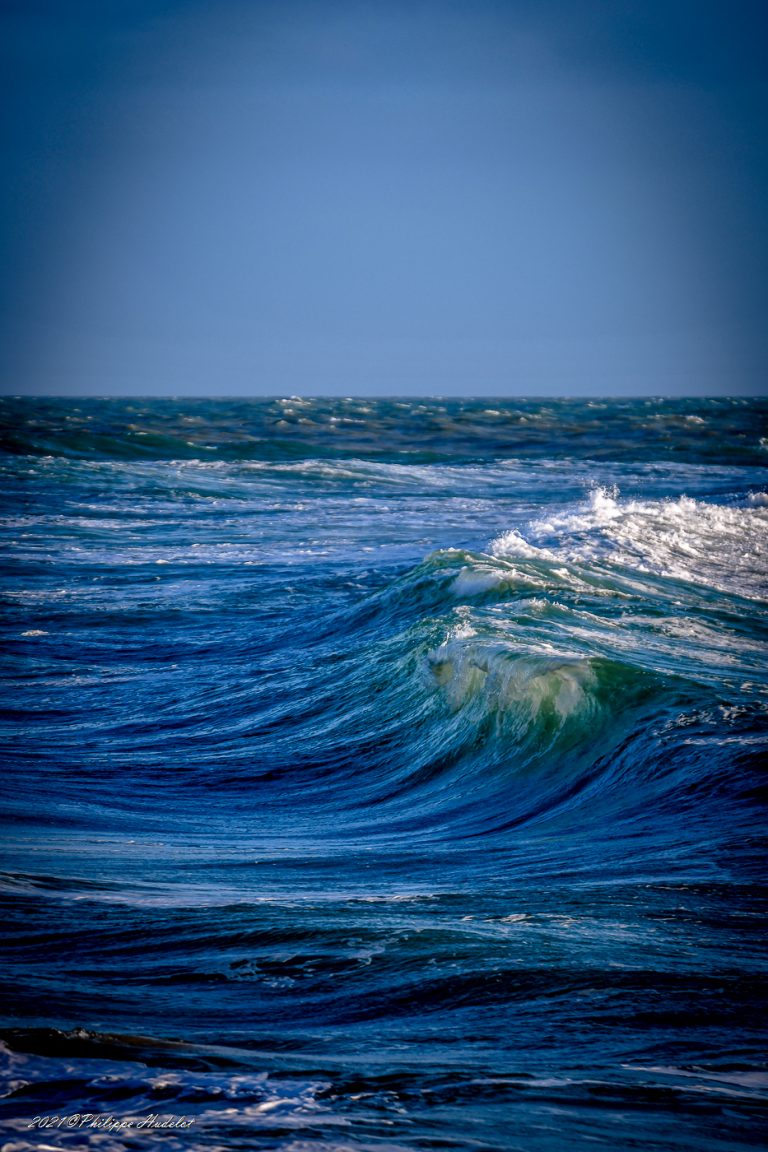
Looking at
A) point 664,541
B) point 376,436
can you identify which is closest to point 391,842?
point 664,541

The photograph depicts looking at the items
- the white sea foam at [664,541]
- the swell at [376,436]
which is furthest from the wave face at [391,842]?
the swell at [376,436]

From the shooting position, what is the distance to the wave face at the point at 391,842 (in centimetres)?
235

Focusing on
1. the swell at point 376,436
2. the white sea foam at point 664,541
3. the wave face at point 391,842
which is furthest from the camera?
the swell at point 376,436

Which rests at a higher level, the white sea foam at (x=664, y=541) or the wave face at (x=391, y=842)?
the white sea foam at (x=664, y=541)

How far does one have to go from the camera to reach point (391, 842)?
5.54 m

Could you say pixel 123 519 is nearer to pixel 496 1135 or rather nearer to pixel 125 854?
pixel 125 854

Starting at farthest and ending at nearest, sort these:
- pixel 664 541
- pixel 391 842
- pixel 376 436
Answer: pixel 376 436
pixel 664 541
pixel 391 842

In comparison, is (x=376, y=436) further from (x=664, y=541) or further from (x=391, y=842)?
(x=391, y=842)

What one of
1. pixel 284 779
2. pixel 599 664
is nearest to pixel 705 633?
pixel 599 664

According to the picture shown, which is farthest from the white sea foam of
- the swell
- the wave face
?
the swell

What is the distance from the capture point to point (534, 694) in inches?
295

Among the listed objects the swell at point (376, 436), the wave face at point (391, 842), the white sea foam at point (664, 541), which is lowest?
the wave face at point (391, 842)

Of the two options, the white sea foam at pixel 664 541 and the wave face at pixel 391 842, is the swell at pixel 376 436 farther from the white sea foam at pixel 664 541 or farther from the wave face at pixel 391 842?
the wave face at pixel 391 842

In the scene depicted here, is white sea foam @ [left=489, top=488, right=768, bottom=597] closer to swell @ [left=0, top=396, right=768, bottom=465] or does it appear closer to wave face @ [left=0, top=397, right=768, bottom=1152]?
wave face @ [left=0, top=397, right=768, bottom=1152]
